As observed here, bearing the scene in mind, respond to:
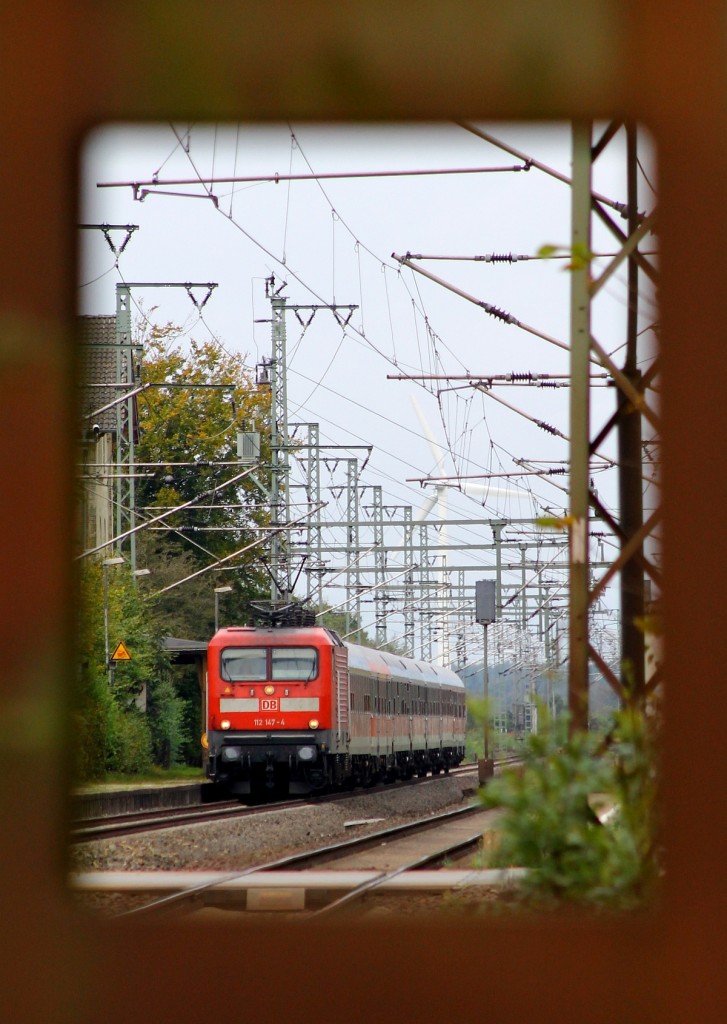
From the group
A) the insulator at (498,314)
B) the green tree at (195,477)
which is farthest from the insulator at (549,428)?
the green tree at (195,477)

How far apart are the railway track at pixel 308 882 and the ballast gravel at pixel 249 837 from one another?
877 millimetres

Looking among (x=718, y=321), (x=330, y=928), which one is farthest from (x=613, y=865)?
(x=718, y=321)

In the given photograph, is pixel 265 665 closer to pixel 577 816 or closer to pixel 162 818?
pixel 162 818

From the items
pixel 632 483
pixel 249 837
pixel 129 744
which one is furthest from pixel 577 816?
pixel 129 744

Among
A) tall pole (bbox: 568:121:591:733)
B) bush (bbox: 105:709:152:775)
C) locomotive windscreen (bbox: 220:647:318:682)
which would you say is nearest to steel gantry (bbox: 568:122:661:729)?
tall pole (bbox: 568:121:591:733)

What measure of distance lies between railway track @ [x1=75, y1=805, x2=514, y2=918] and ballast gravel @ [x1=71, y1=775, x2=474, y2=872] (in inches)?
34.5

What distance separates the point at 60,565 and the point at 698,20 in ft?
6.60

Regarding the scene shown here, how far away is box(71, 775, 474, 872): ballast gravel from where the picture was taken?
42.6ft

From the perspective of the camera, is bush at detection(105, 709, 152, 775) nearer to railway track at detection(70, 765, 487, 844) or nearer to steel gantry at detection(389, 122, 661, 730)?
railway track at detection(70, 765, 487, 844)

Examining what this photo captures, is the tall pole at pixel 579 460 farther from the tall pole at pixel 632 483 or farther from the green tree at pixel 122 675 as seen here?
the green tree at pixel 122 675

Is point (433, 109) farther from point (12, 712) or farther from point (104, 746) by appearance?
point (104, 746)

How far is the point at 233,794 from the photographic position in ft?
78.8

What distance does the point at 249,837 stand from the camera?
51.1 feet

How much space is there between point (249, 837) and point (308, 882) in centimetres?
820
